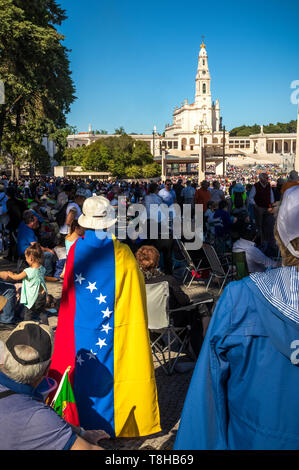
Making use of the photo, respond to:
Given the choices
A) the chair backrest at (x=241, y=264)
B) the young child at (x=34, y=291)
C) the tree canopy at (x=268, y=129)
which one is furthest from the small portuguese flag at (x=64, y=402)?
the tree canopy at (x=268, y=129)

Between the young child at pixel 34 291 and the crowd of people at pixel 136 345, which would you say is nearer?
the crowd of people at pixel 136 345

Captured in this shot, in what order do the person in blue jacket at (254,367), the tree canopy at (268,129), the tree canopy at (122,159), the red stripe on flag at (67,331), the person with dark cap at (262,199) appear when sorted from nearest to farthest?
1. the person in blue jacket at (254,367)
2. the red stripe on flag at (67,331)
3. the person with dark cap at (262,199)
4. the tree canopy at (122,159)
5. the tree canopy at (268,129)

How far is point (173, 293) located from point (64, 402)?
2354mm

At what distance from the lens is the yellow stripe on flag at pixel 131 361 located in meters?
3.39

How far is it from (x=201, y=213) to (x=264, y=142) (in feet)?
476

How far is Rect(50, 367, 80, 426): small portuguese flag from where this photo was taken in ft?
8.89

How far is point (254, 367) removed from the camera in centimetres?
167

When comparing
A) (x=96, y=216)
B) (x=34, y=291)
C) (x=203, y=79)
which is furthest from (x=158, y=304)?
(x=203, y=79)

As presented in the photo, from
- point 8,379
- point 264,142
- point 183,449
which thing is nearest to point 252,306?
point 183,449

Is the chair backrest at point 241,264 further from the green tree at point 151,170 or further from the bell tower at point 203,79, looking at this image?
the bell tower at point 203,79

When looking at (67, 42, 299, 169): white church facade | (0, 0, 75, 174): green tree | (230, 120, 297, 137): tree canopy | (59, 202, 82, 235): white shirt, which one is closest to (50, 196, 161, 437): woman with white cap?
(59, 202, 82, 235): white shirt

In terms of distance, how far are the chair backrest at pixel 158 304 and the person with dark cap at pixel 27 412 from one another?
2.39 meters

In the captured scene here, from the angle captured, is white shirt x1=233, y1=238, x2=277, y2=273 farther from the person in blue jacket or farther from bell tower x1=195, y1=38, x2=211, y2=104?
bell tower x1=195, y1=38, x2=211, y2=104

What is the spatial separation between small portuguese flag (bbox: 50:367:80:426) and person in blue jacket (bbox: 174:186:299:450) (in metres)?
1.14
